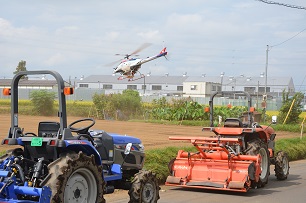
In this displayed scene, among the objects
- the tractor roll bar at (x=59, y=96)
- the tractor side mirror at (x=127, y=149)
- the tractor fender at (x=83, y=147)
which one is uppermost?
the tractor roll bar at (x=59, y=96)

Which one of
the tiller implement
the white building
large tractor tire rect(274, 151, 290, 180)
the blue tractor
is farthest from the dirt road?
the white building

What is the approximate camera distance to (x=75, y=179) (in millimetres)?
7359

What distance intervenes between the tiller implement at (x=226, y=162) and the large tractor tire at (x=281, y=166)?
1.94 feet

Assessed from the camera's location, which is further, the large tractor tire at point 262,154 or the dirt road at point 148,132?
the dirt road at point 148,132

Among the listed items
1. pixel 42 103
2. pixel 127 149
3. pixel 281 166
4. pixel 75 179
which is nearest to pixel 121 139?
pixel 127 149

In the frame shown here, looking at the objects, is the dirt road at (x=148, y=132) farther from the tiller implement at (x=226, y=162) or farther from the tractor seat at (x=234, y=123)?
the tiller implement at (x=226, y=162)

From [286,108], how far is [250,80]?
1418 inches

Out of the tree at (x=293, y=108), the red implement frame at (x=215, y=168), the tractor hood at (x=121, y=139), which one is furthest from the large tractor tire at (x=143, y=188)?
the tree at (x=293, y=108)

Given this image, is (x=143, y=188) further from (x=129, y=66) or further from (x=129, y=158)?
(x=129, y=66)

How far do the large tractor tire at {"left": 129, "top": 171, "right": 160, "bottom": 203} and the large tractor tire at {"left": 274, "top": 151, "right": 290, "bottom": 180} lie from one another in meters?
5.96

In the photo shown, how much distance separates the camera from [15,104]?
802cm

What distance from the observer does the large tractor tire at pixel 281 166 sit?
14227 mm

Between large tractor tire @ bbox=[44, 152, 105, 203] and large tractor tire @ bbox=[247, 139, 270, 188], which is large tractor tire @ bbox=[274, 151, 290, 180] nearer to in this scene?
large tractor tire @ bbox=[247, 139, 270, 188]

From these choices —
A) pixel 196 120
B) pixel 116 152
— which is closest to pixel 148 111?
pixel 196 120
